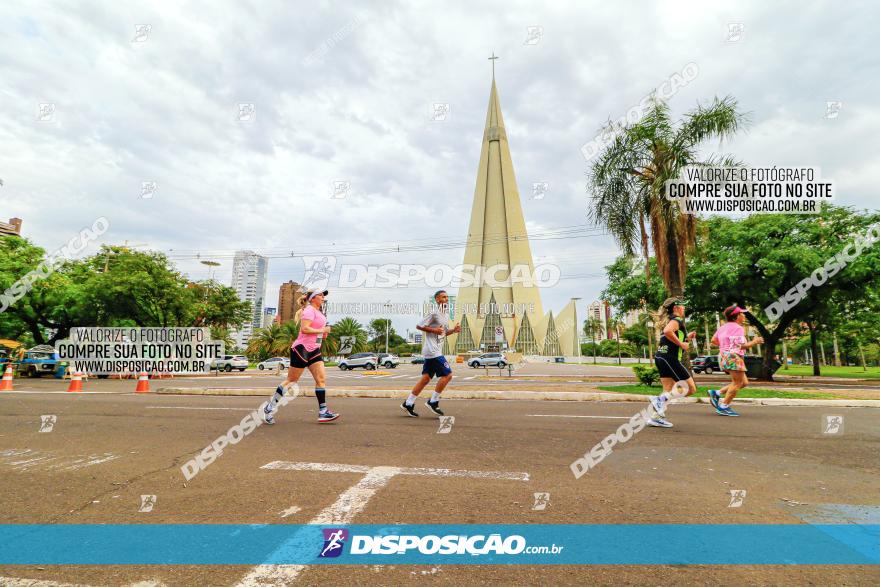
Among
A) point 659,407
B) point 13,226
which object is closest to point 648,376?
point 659,407

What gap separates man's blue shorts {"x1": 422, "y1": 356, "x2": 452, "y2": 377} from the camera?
681cm

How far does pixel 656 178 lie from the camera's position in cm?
1334

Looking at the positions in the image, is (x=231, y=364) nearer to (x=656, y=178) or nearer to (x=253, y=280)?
(x=656, y=178)

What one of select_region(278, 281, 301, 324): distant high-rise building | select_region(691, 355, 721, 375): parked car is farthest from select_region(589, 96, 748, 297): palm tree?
select_region(278, 281, 301, 324): distant high-rise building

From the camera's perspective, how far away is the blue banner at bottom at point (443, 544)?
219cm

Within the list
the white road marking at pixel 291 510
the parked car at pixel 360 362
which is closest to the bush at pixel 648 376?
the white road marking at pixel 291 510

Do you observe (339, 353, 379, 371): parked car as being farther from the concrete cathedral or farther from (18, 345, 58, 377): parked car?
the concrete cathedral

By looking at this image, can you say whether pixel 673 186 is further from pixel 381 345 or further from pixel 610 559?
pixel 381 345

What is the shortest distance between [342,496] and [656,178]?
13696mm

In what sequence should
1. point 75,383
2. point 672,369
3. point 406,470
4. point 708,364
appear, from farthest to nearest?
1. point 708,364
2. point 75,383
3. point 672,369
4. point 406,470

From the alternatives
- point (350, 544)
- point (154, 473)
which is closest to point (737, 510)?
point (350, 544)

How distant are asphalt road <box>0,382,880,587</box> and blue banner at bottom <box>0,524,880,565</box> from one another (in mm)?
90

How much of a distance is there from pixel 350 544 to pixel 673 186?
13884mm

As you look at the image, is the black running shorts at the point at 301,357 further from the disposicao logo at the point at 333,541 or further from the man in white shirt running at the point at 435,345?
the disposicao logo at the point at 333,541
